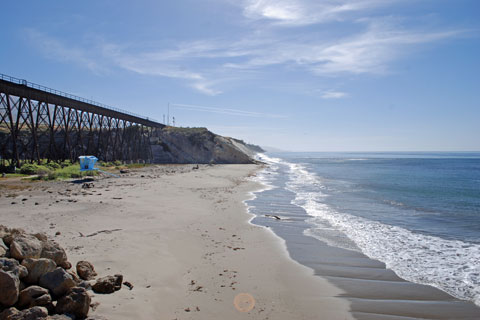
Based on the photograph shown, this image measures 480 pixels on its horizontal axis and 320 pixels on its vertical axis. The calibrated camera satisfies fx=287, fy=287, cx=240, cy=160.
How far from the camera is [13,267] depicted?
3869mm

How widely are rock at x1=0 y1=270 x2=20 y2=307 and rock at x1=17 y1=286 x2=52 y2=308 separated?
95 millimetres

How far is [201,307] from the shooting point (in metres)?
4.55

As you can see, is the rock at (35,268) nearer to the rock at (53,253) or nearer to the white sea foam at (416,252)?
the rock at (53,253)

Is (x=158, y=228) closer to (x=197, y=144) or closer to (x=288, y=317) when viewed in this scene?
(x=288, y=317)

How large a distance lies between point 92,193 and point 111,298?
11.8 meters

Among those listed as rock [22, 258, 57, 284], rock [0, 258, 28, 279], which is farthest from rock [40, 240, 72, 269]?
rock [0, 258, 28, 279]

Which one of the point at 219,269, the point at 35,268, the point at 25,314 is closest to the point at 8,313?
the point at 25,314

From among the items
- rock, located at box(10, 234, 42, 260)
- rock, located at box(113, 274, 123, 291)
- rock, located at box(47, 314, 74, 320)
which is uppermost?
rock, located at box(10, 234, 42, 260)

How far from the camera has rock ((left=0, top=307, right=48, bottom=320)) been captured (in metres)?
3.37

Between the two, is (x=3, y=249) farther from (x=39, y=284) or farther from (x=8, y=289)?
(x=8, y=289)

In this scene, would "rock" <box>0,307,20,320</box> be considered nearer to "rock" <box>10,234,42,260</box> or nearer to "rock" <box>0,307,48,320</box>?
"rock" <box>0,307,48,320</box>

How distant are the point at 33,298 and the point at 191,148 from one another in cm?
6104

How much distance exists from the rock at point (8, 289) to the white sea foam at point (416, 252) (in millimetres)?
7177

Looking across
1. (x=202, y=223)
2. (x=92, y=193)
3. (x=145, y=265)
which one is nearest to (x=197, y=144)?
(x=92, y=193)
